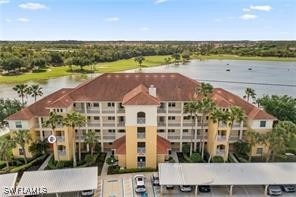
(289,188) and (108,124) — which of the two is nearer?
(289,188)

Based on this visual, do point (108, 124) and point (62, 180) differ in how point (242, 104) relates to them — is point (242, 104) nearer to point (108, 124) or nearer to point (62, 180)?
point (108, 124)

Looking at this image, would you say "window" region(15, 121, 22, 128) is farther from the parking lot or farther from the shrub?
the shrub

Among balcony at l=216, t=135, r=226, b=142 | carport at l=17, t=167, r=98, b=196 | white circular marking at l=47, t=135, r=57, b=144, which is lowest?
carport at l=17, t=167, r=98, b=196

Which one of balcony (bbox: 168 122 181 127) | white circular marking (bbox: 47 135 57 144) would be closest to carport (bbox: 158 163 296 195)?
balcony (bbox: 168 122 181 127)

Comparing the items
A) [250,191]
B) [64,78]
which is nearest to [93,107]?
[250,191]

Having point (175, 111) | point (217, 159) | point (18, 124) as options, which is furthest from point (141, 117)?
point (18, 124)

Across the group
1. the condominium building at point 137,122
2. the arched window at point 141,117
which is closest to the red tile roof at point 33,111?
the condominium building at point 137,122
